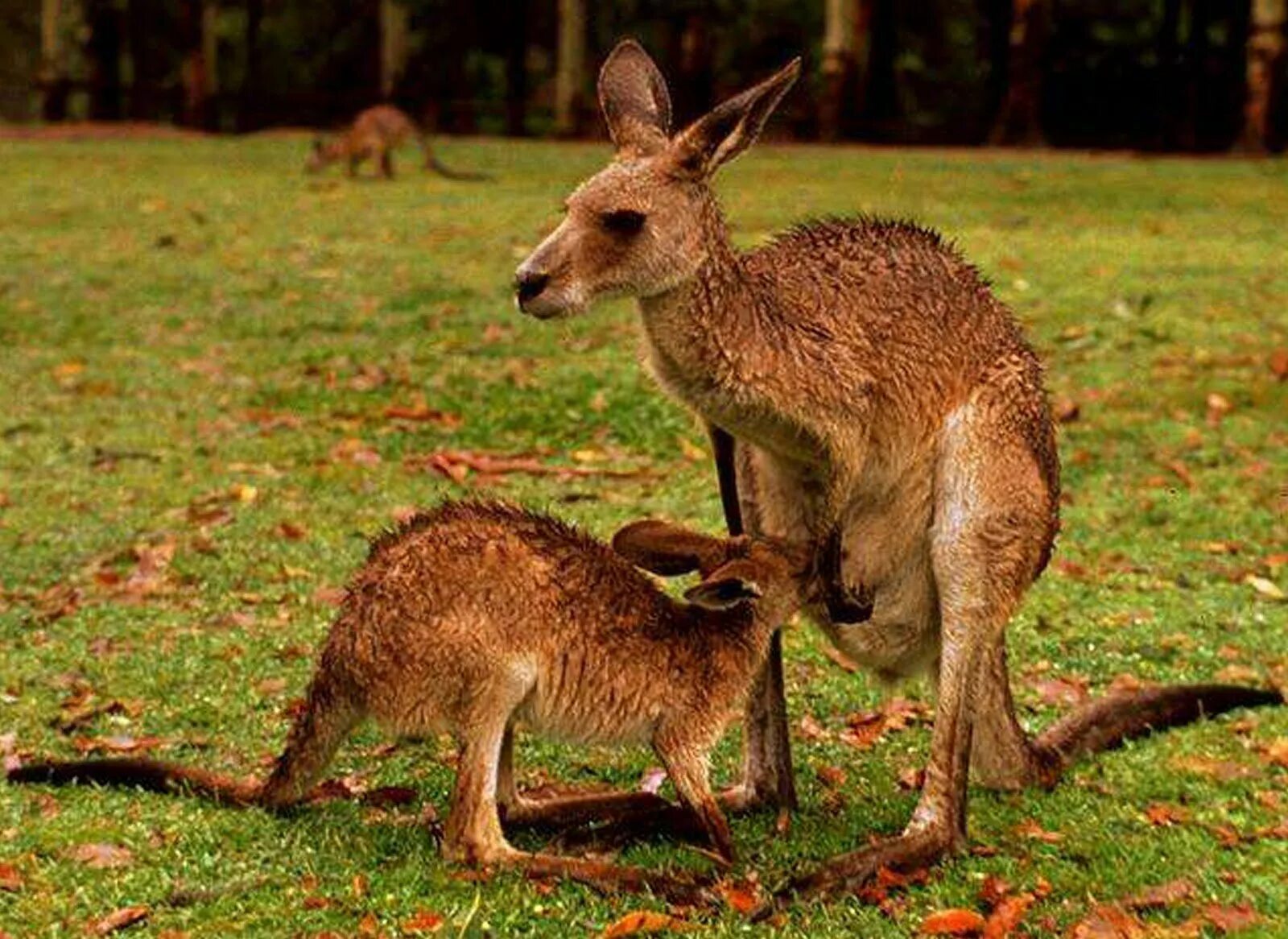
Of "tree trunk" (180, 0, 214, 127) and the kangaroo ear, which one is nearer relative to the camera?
the kangaroo ear

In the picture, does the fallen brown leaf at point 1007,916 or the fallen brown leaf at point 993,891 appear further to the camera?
the fallen brown leaf at point 993,891

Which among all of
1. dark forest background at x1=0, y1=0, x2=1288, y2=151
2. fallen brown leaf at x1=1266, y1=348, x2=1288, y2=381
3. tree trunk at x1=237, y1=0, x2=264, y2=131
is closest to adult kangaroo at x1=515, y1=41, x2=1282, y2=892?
fallen brown leaf at x1=1266, y1=348, x2=1288, y2=381

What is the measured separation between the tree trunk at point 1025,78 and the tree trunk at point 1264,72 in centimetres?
219

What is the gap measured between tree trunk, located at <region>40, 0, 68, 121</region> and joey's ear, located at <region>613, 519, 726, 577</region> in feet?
Result: 82.2

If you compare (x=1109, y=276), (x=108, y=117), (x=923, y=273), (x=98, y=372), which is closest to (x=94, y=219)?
(x=98, y=372)

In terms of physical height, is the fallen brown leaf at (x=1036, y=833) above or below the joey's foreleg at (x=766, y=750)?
below

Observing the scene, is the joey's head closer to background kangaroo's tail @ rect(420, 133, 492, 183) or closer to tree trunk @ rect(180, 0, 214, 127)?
background kangaroo's tail @ rect(420, 133, 492, 183)

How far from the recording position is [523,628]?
4.12 m

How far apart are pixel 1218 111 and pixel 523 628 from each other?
26.2m

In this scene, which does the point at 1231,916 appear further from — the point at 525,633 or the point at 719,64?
the point at 719,64

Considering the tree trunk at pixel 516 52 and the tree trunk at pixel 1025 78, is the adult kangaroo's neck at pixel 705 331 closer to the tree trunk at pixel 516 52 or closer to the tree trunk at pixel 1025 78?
the tree trunk at pixel 1025 78

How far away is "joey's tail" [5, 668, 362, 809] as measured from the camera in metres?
4.29

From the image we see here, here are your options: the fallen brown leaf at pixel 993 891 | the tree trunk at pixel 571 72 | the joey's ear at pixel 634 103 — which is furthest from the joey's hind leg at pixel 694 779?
the tree trunk at pixel 571 72

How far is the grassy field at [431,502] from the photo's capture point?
14.2 feet
